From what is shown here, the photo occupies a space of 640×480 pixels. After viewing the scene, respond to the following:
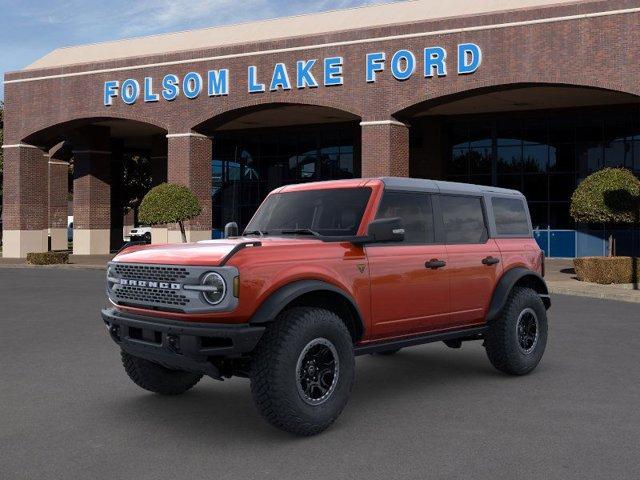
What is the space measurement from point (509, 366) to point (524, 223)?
180 centimetres

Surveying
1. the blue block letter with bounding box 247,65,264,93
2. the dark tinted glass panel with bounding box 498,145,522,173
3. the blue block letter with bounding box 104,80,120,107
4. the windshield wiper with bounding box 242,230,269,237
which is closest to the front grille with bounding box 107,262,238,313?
the windshield wiper with bounding box 242,230,269,237

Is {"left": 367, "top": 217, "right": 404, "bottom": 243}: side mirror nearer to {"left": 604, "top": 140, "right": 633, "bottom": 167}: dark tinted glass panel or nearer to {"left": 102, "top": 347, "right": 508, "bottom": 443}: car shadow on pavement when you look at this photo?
{"left": 102, "top": 347, "right": 508, "bottom": 443}: car shadow on pavement

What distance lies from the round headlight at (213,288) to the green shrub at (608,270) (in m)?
17.0

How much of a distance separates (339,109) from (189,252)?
23886mm

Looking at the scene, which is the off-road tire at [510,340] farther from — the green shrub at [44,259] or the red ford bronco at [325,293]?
the green shrub at [44,259]

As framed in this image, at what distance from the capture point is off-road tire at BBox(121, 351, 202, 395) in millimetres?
6891

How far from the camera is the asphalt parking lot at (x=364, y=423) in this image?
16.4 ft

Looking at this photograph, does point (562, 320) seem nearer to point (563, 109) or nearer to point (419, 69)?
point (419, 69)

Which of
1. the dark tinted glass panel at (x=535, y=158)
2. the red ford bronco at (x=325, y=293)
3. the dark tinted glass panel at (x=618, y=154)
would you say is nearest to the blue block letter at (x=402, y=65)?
the dark tinted glass panel at (x=535, y=158)

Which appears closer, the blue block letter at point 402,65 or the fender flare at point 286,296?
the fender flare at point 286,296

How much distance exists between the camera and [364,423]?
6.13 meters

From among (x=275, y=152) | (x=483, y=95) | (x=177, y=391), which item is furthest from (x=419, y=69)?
(x=177, y=391)

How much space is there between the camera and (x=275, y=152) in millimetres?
41594

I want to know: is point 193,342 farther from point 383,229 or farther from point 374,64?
point 374,64
